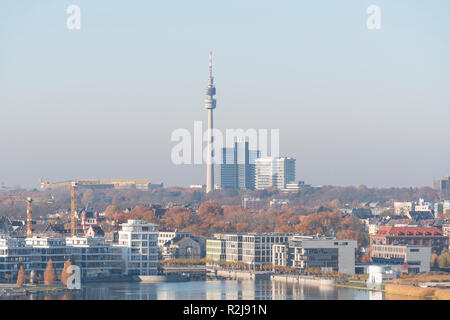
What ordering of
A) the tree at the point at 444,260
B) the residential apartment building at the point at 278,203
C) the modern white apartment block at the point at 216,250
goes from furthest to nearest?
the residential apartment building at the point at 278,203, the modern white apartment block at the point at 216,250, the tree at the point at 444,260

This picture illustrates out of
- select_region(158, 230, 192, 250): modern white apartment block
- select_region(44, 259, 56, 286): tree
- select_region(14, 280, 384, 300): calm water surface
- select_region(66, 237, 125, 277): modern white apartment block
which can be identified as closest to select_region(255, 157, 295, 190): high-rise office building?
select_region(158, 230, 192, 250): modern white apartment block

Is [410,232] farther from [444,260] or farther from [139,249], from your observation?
[139,249]

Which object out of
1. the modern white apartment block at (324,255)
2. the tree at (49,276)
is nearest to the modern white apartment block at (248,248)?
the modern white apartment block at (324,255)

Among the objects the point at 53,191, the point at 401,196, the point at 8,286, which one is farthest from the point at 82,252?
the point at 401,196

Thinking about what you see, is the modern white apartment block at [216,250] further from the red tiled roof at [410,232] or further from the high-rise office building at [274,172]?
the high-rise office building at [274,172]

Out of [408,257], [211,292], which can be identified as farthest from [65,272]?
[408,257]
